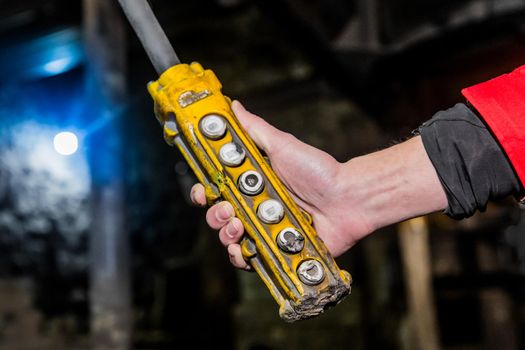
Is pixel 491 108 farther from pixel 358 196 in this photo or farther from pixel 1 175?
pixel 1 175

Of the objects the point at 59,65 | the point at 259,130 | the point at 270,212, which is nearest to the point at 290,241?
the point at 270,212

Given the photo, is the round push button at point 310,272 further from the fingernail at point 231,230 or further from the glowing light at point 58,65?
the glowing light at point 58,65

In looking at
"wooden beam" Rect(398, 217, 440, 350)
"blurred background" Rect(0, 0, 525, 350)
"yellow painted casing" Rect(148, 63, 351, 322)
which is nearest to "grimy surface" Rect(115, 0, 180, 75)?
"yellow painted casing" Rect(148, 63, 351, 322)

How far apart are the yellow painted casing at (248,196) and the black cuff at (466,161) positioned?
0.30 meters

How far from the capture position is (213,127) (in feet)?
3.52

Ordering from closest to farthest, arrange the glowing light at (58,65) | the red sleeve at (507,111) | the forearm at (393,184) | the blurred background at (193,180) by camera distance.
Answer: the red sleeve at (507,111), the forearm at (393,184), the blurred background at (193,180), the glowing light at (58,65)

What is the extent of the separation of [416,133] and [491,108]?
194 mm

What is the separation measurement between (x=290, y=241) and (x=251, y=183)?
0.45 ft

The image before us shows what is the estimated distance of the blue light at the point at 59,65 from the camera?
4.90 meters

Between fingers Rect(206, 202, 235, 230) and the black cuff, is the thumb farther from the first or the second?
the black cuff

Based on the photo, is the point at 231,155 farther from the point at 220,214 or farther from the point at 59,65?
the point at 59,65

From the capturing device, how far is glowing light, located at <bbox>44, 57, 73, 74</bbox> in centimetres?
490

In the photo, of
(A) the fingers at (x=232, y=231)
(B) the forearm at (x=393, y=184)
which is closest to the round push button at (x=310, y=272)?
(A) the fingers at (x=232, y=231)

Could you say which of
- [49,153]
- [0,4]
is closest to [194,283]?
[49,153]
